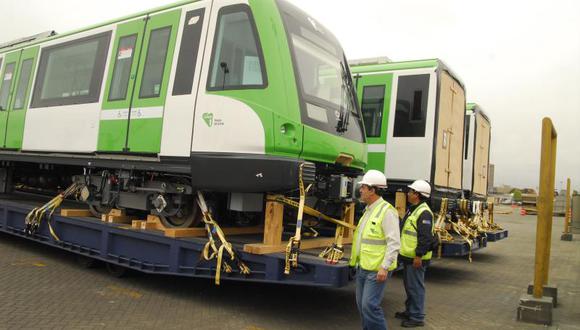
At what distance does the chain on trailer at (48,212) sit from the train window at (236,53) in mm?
3494

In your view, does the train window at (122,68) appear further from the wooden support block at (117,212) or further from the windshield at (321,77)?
the windshield at (321,77)

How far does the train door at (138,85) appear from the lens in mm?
6645

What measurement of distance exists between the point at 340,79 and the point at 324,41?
0.55 meters

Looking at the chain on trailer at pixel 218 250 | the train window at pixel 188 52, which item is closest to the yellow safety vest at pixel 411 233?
the chain on trailer at pixel 218 250

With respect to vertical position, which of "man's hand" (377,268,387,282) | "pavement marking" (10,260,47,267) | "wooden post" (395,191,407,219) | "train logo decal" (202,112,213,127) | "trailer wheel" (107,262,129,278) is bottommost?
"pavement marking" (10,260,47,267)

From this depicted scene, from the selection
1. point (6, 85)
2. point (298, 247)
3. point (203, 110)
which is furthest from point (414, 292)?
point (6, 85)

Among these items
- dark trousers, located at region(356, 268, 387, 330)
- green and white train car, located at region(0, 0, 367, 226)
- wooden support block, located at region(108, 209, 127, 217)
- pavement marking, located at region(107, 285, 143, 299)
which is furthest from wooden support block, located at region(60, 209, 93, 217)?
dark trousers, located at region(356, 268, 387, 330)

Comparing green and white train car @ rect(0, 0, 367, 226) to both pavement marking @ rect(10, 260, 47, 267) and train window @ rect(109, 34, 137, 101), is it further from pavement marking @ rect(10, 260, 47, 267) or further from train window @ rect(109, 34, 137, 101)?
pavement marking @ rect(10, 260, 47, 267)

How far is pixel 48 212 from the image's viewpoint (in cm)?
827

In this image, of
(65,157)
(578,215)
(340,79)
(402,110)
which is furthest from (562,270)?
(578,215)

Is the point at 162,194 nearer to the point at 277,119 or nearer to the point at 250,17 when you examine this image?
the point at 277,119

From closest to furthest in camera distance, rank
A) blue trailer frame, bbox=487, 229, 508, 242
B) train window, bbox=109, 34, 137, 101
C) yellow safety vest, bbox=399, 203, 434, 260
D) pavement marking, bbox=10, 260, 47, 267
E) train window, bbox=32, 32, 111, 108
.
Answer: yellow safety vest, bbox=399, 203, 434, 260
train window, bbox=109, 34, 137, 101
train window, bbox=32, 32, 111, 108
pavement marking, bbox=10, 260, 47, 267
blue trailer frame, bbox=487, 229, 508, 242

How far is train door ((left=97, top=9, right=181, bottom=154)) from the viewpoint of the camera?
6.64m

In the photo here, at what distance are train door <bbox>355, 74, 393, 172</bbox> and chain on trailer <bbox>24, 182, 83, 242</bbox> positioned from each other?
505 centimetres
